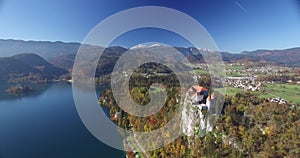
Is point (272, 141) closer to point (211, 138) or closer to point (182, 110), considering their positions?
point (211, 138)

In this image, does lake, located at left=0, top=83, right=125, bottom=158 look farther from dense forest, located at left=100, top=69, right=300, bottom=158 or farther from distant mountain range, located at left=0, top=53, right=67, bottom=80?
distant mountain range, located at left=0, top=53, right=67, bottom=80

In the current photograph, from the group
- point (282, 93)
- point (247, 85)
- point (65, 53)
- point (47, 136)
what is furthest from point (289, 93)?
point (65, 53)

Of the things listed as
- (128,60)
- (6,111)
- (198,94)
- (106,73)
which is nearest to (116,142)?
(198,94)

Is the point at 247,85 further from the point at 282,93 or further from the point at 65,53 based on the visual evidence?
the point at 65,53

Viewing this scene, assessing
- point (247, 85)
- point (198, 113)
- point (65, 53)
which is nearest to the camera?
point (198, 113)

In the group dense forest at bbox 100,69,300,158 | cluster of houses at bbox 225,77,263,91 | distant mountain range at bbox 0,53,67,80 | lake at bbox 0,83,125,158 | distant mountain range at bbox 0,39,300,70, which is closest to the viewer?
dense forest at bbox 100,69,300,158

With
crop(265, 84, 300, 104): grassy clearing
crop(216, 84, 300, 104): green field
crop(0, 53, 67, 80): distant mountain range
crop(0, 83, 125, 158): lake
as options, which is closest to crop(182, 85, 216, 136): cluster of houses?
crop(0, 83, 125, 158): lake

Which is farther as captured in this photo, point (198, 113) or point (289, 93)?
point (289, 93)

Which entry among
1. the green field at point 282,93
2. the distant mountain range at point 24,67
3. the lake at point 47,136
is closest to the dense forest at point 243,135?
the lake at point 47,136
